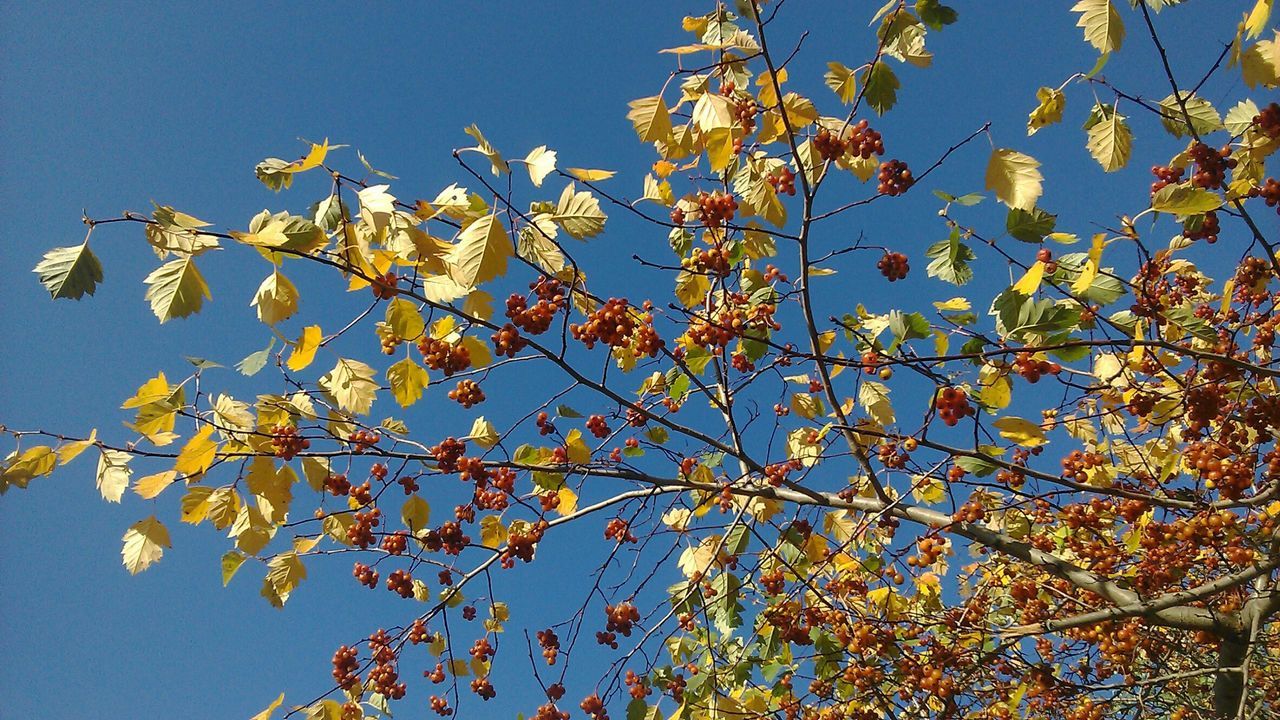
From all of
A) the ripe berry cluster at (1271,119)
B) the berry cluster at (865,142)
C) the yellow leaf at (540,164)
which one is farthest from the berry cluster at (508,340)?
the ripe berry cluster at (1271,119)

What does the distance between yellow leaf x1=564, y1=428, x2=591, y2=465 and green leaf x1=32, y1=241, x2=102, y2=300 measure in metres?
2.15

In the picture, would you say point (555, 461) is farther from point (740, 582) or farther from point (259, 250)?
point (259, 250)

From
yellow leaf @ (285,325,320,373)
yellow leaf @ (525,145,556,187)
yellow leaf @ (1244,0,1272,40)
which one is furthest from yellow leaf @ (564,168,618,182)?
yellow leaf @ (1244,0,1272,40)

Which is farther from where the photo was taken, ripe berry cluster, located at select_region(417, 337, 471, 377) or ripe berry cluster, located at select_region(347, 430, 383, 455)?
ripe berry cluster, located at select_region(347, 430, 383, 455)

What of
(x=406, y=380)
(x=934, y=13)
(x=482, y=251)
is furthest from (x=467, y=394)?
(x=934, y=13)

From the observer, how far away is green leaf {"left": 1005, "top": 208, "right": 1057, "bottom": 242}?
10.3ft

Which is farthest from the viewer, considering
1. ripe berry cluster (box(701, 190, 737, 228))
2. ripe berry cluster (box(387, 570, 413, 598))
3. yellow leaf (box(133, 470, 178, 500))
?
ripe berry cluster (box(387, 570, 413, 598))

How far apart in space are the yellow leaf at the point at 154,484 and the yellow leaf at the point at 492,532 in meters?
1.62

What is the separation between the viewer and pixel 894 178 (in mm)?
3154

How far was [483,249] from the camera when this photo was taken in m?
2.65

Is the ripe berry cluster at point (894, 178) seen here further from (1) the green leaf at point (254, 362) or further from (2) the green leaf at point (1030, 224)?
(1) the green leaf at point (254, 362)

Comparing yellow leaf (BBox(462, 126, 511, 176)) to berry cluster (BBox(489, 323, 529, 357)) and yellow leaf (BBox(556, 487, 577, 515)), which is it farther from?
yellow leaf (BBox(556, 487, 577, 515))

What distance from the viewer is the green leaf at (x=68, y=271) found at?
2.63 metres

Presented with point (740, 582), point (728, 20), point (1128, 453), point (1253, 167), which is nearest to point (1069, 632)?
point (1128, 453)
